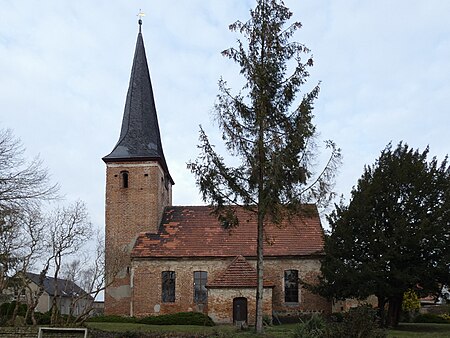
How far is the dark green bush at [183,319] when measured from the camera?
97.7ft

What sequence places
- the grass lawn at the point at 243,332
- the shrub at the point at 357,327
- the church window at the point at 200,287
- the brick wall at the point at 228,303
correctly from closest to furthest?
the shrub at the point at 357,327
the grass lawn at the point at 243,332
the brick wall at the point at 228,303
the church window at the point at 200,287

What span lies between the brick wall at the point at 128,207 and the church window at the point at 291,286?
28.9ft

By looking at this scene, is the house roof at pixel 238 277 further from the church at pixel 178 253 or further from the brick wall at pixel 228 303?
the brick wall at pixel 228 303

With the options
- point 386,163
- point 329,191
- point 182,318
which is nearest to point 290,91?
point 329,191

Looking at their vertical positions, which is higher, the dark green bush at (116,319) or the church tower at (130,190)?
the church tower at (130,190)

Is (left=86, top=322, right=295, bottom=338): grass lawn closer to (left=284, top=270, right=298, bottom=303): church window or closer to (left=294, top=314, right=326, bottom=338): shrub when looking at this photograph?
(left=294, top=314, right=326, bottom=338): shrub

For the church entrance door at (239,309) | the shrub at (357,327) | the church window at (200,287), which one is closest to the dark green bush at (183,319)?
the church entrance door at (239,309)

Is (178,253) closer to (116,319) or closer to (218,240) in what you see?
(218,240)

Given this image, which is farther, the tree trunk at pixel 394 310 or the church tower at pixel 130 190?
the church tower at pixel 130 190

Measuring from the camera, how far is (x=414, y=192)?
86.5ft

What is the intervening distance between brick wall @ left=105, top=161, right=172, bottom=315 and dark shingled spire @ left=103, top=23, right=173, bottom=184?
0.58 metres

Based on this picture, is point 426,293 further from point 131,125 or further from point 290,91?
point 131,125

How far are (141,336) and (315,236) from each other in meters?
17.5

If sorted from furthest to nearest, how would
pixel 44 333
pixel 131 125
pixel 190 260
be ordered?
pixel 131 125 → pixel 190 260 → pixel 44 333
